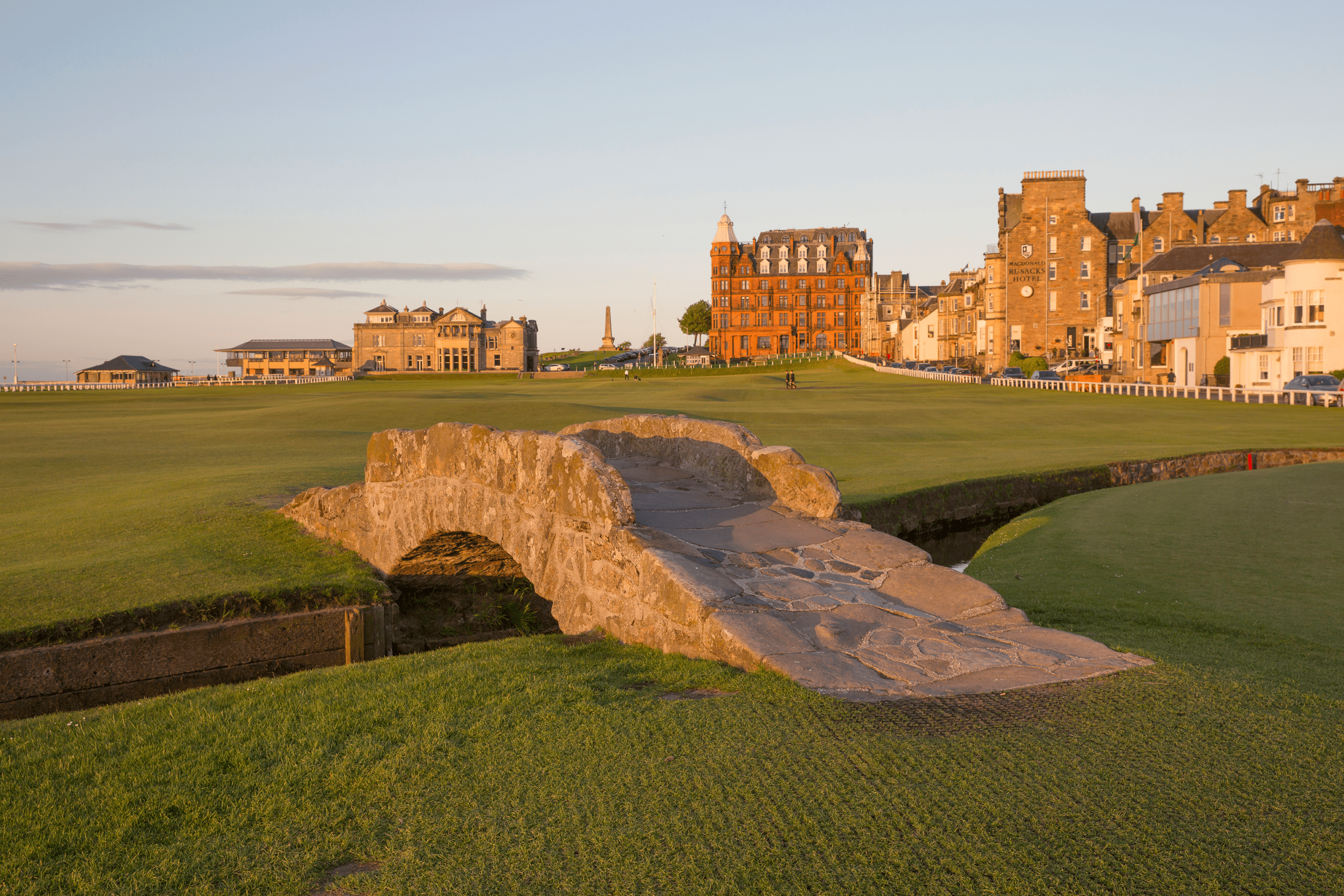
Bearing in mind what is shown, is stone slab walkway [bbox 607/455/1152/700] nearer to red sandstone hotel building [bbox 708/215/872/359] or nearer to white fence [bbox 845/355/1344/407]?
white fence [bbox 845/355/1344/407]

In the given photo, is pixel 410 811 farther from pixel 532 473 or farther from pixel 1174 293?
pixel 1174 293

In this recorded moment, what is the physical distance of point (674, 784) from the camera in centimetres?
504

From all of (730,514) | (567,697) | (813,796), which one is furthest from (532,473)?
(813,796)

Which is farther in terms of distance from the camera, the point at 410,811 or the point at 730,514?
the point at 730,514

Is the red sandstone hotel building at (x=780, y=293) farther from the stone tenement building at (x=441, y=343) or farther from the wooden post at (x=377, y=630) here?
the wooden post at (x=377, y=630)

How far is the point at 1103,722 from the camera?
5633mm

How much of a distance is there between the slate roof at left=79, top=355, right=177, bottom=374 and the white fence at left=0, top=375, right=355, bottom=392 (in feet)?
60.9

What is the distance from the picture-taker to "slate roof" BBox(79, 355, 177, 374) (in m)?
144

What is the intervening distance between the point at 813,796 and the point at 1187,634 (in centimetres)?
573

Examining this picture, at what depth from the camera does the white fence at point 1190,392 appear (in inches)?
1752

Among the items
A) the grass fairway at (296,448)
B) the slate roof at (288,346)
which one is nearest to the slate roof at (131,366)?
the slate roof at (288,346)

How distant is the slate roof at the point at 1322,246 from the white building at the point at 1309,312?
0.03 meters

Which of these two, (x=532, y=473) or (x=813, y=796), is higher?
(x=532, y=473)

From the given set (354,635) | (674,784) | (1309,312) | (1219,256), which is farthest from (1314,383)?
(674,784)
